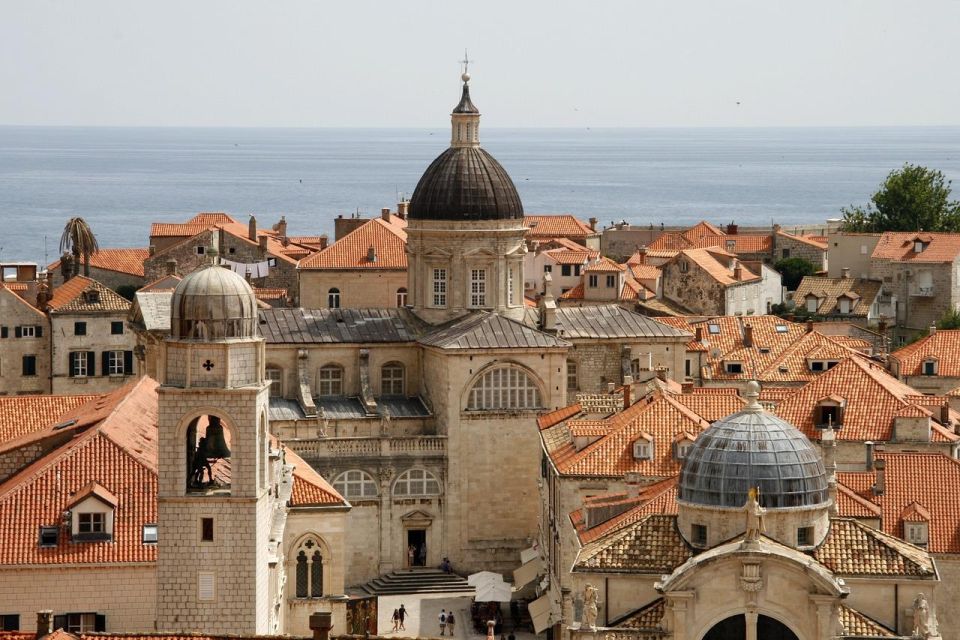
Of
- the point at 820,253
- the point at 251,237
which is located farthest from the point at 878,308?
the point at 251,237

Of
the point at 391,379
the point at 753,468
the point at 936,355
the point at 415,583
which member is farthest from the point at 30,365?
the point at 753,468

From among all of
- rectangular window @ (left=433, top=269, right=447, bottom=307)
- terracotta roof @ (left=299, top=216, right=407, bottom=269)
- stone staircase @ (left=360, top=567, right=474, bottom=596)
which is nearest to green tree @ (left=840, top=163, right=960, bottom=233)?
terracotta roof @ (left=299, top=216, right=407, bottom=269)

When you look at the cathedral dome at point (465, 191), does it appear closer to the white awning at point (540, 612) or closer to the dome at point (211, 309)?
the white awning at point (540, 612)

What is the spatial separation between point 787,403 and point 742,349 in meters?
19.6

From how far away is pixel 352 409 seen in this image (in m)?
72.6

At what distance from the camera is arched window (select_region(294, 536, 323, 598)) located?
55.2 metres

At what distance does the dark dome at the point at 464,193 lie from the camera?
246 ft

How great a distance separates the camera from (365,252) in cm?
9900

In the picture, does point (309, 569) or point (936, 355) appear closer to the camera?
point (309, 569)

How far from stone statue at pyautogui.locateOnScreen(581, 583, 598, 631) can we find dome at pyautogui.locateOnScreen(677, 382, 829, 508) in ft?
8.64

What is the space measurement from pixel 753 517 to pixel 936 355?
155 feet

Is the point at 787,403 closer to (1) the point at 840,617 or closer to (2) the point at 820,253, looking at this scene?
(1) the point at 840,617

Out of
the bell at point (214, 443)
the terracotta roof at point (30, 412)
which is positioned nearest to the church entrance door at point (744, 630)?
the bell at point (214, 443)

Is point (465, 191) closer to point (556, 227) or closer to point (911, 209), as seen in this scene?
point (556, 227)
